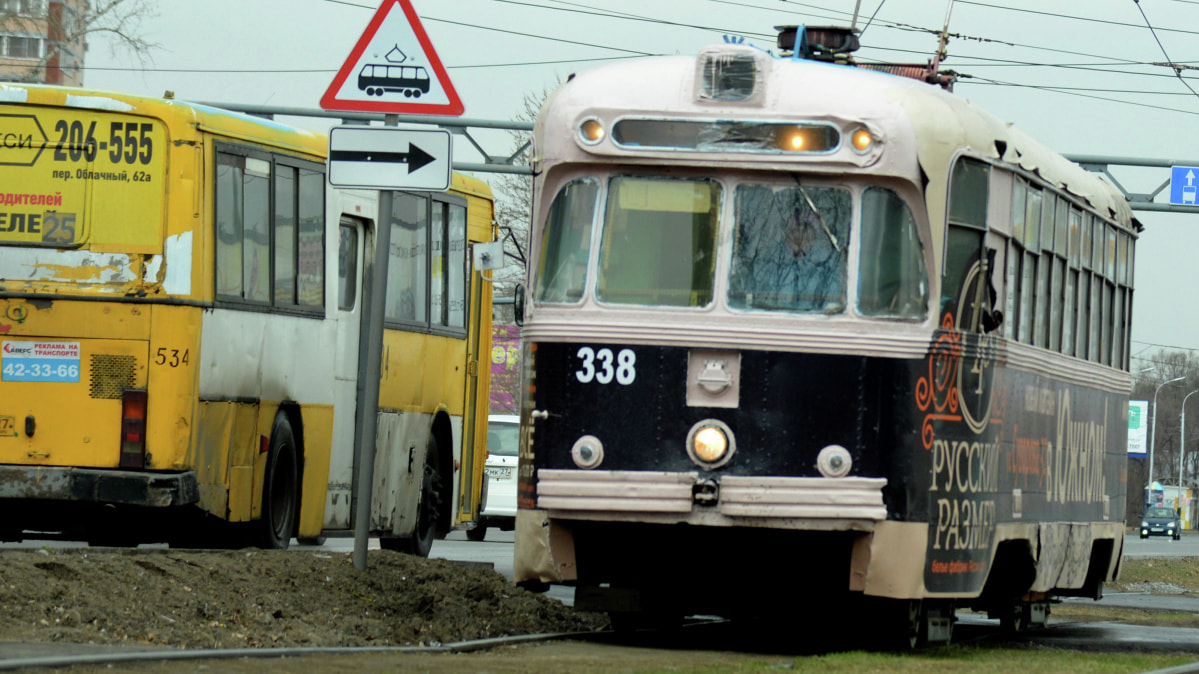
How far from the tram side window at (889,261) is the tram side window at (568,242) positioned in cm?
141

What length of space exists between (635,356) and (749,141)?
1242 millimetres

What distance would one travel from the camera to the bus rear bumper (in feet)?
42.6

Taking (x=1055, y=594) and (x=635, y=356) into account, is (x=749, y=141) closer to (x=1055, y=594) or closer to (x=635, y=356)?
(x=635, y=356)

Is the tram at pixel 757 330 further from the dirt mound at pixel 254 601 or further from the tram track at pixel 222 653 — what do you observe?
the dirt mound at pixel 254 601

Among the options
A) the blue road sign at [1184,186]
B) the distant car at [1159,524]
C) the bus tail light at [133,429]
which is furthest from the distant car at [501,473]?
the distant car at [1159,524]

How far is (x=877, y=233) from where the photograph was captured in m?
11.2

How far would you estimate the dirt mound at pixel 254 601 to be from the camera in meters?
9.99

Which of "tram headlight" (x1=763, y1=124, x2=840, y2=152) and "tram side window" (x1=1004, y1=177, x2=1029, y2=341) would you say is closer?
"tram headlight" (x1=763, y1=124, x2=840, y2=152)

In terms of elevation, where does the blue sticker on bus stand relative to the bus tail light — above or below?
above

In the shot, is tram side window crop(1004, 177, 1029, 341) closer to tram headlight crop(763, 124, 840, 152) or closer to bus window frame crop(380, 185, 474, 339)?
tram headlight crop(763, 124, 840, 152)

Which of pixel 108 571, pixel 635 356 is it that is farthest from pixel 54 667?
pixel 635 356

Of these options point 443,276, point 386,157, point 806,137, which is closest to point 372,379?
point 386,157

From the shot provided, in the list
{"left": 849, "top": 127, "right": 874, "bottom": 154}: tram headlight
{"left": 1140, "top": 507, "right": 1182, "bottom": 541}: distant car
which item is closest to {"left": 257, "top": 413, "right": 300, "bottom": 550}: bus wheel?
{"left": 849, "top": 127, "right": 874, "bottom": 154}: tram headlight

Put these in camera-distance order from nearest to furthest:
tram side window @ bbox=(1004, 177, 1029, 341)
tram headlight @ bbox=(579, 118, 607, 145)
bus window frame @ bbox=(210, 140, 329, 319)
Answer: tram headlight @ bbox=(579, 118, 607, 145), tram side window @ bbox=(1004, 177, 1029, 341), bus window frame @ bbox=(210, 140, 329, 319)
